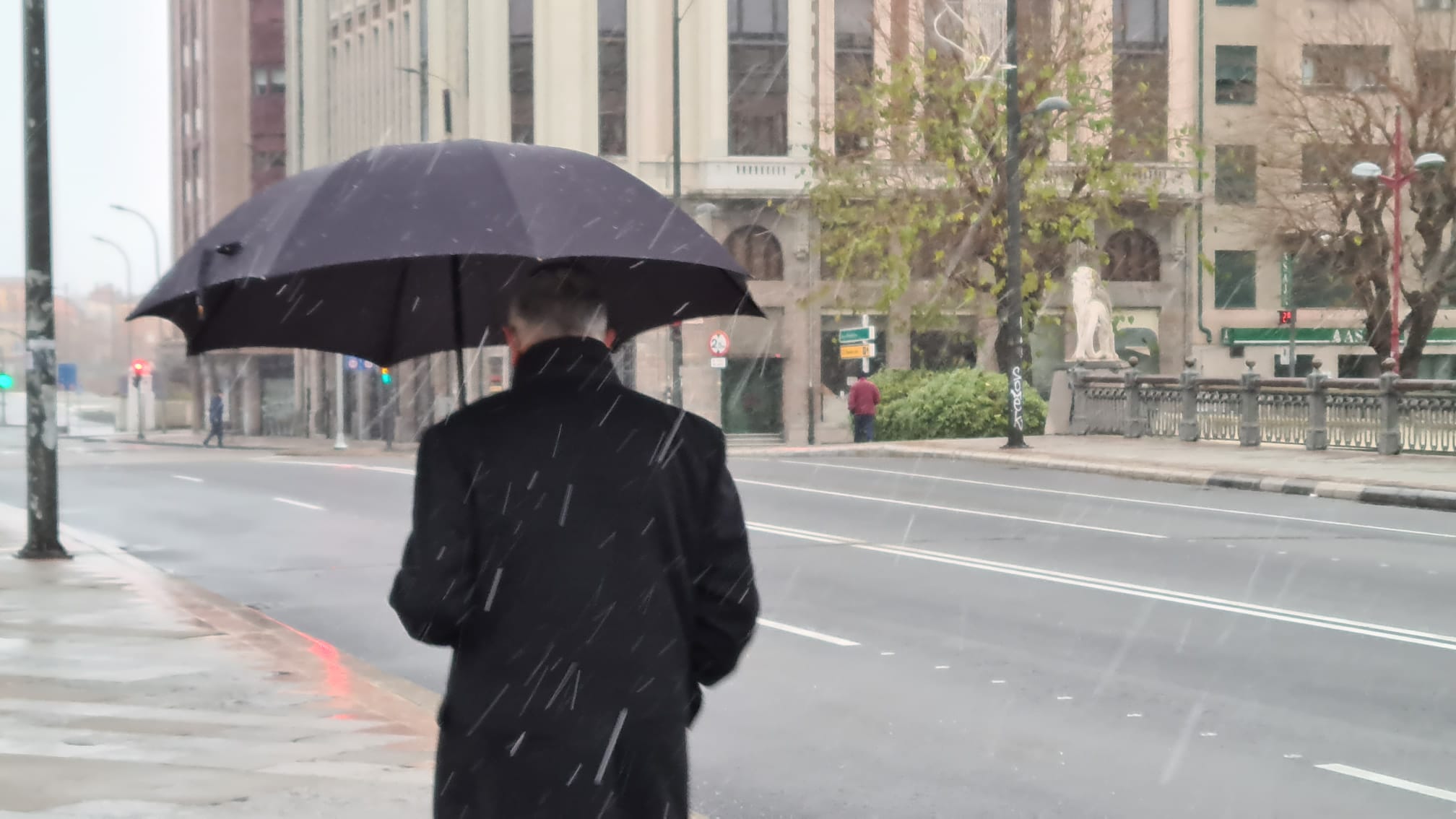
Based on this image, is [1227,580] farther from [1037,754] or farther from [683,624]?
[683,624]

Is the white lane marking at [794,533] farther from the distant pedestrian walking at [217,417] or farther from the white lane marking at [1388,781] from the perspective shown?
the distant pedestrian walking at [217,417]

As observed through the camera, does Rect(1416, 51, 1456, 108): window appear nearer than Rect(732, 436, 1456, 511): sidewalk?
No

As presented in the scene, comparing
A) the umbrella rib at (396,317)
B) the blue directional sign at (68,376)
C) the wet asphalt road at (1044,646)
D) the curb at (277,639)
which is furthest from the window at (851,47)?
the umbrella rib at (396,317)

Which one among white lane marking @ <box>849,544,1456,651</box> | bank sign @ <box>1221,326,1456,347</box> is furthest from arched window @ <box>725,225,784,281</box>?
white lane marking @ <box>849,544,1456,651</box>

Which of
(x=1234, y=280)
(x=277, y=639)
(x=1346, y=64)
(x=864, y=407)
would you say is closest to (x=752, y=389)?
(x=864, y=407)

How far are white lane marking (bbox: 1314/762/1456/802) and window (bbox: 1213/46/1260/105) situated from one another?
51.3 metres

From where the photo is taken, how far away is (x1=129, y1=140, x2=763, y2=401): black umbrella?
3.92 m

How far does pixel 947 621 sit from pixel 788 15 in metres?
42.5

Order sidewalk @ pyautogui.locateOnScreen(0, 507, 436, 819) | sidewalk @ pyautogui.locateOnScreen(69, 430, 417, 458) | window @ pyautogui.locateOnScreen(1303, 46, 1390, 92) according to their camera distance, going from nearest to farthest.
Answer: sidewalk @ pyautogui.locateOnScreen(0, 507, 436, 819) < window @ pyautogui.locateOnScreen(1303, 46, 1390, 92) < sidewalk @ pyautogui.locateOnScreen(69, 430, 417, 458)

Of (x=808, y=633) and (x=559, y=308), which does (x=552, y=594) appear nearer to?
(x=559, y=308)

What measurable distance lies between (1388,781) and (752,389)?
44.5m

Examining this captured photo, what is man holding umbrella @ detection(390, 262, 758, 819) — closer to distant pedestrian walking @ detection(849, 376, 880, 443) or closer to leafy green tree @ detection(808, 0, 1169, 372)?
leafy green tree @ detection(808, 0, 1169, 372)

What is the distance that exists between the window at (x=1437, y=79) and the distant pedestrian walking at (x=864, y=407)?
15.1 meters

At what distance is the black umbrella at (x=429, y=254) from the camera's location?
154 inches
